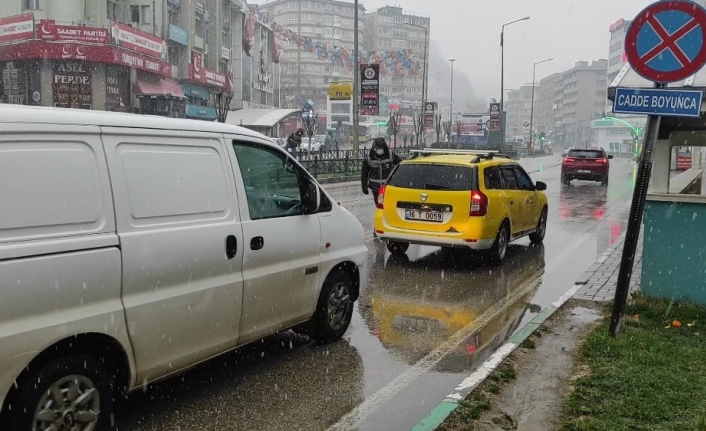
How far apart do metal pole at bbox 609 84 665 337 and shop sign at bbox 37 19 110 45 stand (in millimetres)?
33989

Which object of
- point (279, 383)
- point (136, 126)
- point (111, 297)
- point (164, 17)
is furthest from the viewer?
point (164, 17)

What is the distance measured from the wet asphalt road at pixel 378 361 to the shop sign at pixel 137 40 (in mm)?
30194

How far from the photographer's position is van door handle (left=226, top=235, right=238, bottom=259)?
4.56 meters

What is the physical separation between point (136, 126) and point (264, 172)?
1.30 meters

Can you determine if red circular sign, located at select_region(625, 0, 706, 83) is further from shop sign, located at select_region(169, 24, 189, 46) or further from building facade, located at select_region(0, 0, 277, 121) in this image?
shop sign, located at select_region(169, 24, 189, 46)

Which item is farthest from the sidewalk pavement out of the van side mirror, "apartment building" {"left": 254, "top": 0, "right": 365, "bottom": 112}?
"apartment building" {"left": 254, "top": 0, "right": 365, "bottom": 112}

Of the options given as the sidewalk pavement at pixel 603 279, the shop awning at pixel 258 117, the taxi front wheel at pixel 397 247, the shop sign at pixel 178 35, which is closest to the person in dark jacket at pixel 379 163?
the taxi front wheel at pixel 397 247

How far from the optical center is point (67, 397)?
354 centimetres

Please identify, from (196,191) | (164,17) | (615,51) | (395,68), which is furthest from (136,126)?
(615,51)

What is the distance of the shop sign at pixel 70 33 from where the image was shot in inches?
1345

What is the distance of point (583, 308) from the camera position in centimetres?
732

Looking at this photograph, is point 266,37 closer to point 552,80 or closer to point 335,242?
point 335,242

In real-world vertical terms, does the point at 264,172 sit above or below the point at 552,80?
below

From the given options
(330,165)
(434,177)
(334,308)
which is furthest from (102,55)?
(334,308)
